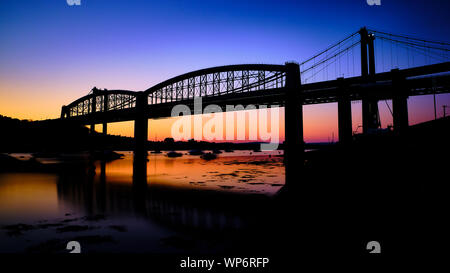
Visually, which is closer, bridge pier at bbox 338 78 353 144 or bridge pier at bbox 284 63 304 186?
bridge pier at bbox 284 63 304 186

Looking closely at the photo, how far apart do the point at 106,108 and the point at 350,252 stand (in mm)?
104420

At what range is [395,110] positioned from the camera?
2892 cm

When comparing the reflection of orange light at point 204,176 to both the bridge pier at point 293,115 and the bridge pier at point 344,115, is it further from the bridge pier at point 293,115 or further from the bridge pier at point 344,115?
the bridge pier at point 344,115

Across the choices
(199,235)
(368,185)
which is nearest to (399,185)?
(368,185)

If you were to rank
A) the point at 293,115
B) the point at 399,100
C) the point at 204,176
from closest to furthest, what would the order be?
the point at 293,115, the point at 399,100, the point at 204,176

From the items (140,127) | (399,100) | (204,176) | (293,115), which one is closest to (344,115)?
(399,100)

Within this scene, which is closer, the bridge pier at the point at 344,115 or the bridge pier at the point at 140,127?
the bridge pier at the point at 344,115

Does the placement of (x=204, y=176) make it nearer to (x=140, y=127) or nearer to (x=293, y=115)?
(x=293, y=115)

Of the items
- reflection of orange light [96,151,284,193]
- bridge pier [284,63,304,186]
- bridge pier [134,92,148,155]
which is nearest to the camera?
bridge pier [284,63,304,186]

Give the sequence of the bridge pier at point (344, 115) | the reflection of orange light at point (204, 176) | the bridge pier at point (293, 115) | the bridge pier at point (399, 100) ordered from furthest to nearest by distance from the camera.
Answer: the bridge pier at point (344, 115) → the bridge pier at point (399, 100) → the reflection of orange light at point (204, 176) → the bridge pier at point (293, 115)

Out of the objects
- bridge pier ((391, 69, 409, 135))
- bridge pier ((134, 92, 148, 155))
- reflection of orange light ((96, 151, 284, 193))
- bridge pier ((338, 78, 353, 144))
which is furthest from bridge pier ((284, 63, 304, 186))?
bridge pier ((134, 92, 148, 155))

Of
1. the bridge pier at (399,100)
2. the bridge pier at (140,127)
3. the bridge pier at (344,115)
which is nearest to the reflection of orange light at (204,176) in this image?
the bridge pier at (140,127)

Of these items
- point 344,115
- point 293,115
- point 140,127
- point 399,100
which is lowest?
point 293,115

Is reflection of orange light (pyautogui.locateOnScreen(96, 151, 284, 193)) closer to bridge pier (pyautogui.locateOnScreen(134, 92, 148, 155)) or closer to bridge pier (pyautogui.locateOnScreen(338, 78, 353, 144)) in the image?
bridge pier (pyautogui.locateOnScreen(134, 92, 148, 155))
